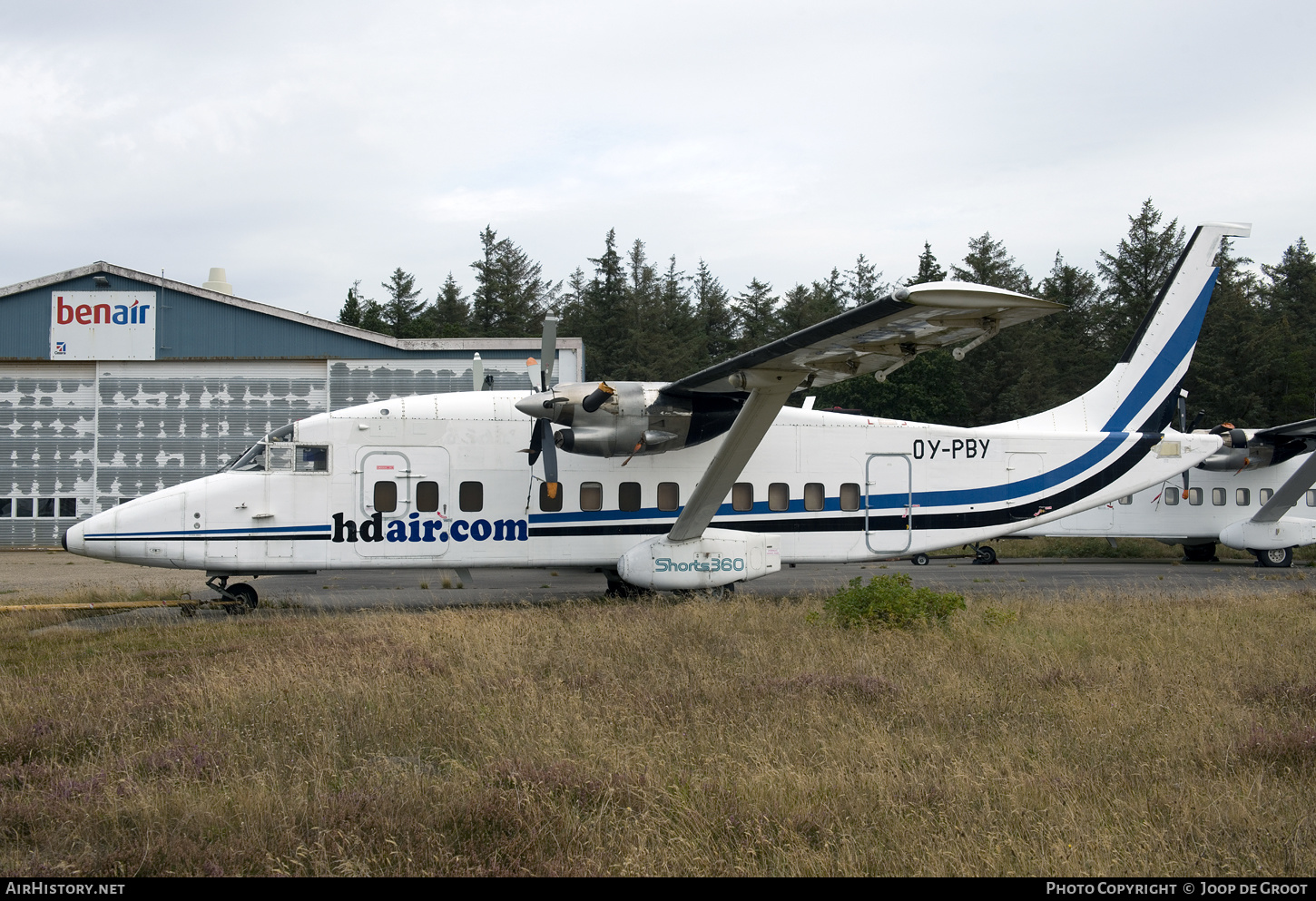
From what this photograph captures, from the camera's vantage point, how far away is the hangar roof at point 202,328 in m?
28.8

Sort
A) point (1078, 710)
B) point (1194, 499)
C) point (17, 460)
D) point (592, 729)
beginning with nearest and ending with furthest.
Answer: point (592, 729), point (1078, 710), point (1194, 499), point (17, 460)

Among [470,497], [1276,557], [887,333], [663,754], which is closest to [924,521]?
[887,333]

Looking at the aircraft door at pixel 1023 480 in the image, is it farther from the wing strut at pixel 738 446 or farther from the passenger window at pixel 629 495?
the passenger window at pixel 629 495

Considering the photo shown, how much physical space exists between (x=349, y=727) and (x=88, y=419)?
90.7 ft

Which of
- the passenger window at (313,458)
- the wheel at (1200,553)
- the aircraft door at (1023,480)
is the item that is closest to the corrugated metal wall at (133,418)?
the passenger window at (313,458)

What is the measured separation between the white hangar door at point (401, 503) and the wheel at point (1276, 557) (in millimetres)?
21720

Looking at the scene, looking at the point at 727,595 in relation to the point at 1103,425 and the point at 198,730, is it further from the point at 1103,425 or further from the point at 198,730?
the point at 198,730

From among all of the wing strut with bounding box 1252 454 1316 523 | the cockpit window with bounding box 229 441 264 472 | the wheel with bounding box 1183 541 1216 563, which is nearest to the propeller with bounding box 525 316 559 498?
the cockpit window with bounding box 229 441 264 472

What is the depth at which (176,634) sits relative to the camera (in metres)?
10.9

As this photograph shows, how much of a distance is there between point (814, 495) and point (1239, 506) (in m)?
16.3

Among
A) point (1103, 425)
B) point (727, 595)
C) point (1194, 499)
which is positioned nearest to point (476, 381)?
point (727, 595)

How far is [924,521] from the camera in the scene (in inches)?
598
